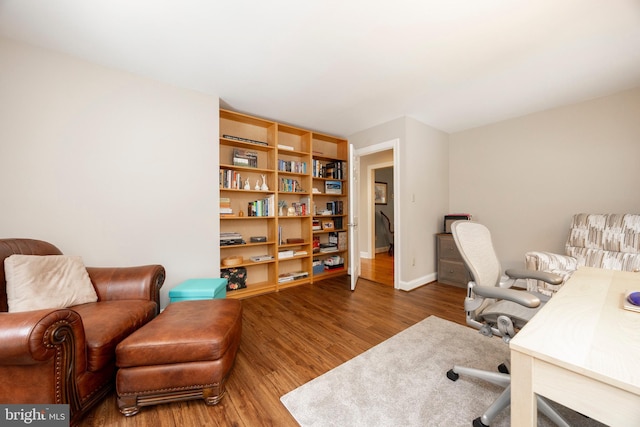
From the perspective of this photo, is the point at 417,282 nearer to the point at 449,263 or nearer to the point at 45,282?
the point at 449,263

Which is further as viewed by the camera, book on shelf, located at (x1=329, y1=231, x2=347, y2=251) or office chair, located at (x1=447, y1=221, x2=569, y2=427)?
book on shelf, located at (x1=329, y1=231, x2=347, y2=251)

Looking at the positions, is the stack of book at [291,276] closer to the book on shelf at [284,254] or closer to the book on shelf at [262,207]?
the book on shelf at [284,254]

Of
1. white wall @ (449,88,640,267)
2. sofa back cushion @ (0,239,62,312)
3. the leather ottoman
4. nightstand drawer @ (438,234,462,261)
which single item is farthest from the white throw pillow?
white wall @ (449,88,640,267)

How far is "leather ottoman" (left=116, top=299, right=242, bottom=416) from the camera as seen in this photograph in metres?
1.21

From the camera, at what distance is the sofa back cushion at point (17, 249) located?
142cm

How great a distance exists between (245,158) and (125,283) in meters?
1.88

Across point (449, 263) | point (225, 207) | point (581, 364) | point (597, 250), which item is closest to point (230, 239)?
point (225, 207)

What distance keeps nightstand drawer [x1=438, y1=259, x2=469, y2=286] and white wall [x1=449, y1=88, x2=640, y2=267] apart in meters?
0.73

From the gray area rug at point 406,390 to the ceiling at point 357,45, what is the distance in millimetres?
2341

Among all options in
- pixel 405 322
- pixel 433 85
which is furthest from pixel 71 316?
pixel 433 85

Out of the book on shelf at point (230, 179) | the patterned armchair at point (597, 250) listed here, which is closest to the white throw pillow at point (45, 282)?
the book on shelf at point (230, 179)

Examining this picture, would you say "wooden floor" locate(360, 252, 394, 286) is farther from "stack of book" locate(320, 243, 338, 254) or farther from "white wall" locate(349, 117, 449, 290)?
"stack of book" locate(320, 243, 338, 254)

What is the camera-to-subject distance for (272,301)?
2.86 m

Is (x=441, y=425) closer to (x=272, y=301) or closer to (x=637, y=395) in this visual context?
(x=637, y=395)
